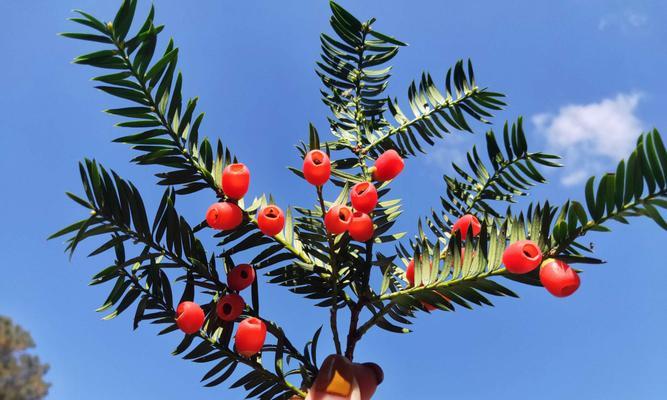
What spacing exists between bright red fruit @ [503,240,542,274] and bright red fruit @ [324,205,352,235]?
1.21 ft

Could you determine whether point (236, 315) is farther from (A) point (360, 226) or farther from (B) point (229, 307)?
(A) point (360, 226)

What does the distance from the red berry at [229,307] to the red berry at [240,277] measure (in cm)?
3

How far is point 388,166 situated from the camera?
1438mm

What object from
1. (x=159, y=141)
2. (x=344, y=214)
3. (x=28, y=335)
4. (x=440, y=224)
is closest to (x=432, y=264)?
(x=344, y=214)

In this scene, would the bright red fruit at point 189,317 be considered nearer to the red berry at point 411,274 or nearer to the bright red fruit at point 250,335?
the bright red fruit at point 250,335

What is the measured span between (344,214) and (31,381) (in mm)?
18183

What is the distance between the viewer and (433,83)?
6.04ft

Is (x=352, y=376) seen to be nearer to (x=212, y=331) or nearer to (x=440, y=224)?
(x=212, y=331)

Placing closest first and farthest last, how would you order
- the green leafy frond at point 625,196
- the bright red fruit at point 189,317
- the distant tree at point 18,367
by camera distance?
the green leafy frond at point 625,196, the bright red fruit at point 189,317, the distant tree at point 18,367

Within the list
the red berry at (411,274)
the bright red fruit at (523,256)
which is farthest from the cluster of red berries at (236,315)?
the bright red fruit at (523,256)

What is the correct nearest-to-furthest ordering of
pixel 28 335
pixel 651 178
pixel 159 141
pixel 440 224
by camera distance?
1. pixel 651 178
2. pixel 159 141
3. pixel 440 224
4. pixel 28 335

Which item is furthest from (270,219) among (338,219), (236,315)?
(236,315)

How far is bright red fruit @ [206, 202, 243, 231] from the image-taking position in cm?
130

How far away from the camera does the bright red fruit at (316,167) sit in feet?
4.30
